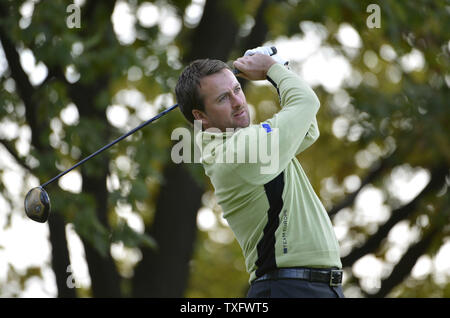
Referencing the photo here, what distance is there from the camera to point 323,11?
7.35 m

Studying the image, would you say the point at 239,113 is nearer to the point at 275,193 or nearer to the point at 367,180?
the point at 275,193

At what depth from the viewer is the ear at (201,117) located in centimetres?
364

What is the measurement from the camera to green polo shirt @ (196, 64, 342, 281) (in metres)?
3.20

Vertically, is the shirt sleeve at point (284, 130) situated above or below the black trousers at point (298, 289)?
above

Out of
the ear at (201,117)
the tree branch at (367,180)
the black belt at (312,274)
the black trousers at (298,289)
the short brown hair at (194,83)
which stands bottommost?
the black trousers at (298,289)

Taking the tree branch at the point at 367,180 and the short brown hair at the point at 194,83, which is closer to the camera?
the short brown hair at the point at 194,83

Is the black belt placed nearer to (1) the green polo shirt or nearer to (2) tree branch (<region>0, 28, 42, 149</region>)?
(1) the green polo shirt

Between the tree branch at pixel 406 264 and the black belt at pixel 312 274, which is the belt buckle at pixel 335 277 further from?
the tree branch at pixel 406 264

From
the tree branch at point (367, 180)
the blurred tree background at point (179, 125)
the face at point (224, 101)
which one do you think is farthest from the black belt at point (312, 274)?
the tree branch at point (367, 180)

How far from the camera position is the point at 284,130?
3.18m

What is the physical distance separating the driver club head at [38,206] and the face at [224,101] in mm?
1283

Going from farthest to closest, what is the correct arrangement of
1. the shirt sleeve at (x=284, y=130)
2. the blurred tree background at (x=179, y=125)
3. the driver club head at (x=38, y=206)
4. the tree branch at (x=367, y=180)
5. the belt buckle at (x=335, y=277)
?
1. the tree branch at (x=367, y=180)
2. the blurred tree background at (x=179, y=125)
3. the driver club head at (x=38, y=206)
4. the belt buckle at (x=335, y=277)
5. the shirt sleeve at (x=284, y=130)


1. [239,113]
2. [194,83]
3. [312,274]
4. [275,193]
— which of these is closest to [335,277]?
[312,274]

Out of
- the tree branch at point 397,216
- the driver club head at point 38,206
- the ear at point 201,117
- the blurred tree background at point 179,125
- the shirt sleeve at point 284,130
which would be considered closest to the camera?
the shirt sleeve at point 284,130
